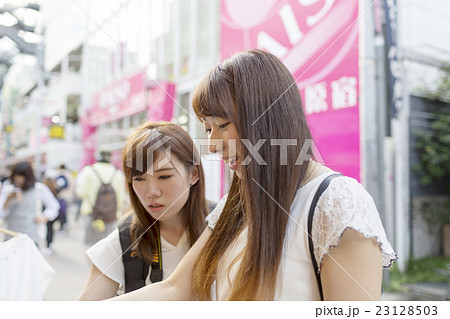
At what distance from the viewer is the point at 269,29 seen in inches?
34.2

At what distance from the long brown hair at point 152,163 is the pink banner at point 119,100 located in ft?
0.73

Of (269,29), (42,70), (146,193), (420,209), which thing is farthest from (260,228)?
(420,209)

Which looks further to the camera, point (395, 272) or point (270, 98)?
point (395, 272)

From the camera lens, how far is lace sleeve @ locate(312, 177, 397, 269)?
1.28 feet

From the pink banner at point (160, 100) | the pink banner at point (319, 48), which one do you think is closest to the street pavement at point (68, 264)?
the pink banner at point (160, 100)

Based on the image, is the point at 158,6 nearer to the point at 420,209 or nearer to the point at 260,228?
the point at 260,228

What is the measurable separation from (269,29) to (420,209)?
1224 millimetres

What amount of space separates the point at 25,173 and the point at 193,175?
72 cm

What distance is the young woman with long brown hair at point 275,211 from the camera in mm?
402

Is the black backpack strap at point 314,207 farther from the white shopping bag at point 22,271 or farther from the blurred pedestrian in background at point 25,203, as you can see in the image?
the blurred pedestrian in background at point 25,203

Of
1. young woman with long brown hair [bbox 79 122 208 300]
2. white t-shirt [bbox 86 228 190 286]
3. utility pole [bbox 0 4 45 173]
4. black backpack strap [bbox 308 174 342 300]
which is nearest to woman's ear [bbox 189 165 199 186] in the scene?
young woman with long brown hair [bbox 79 122 208 300]
